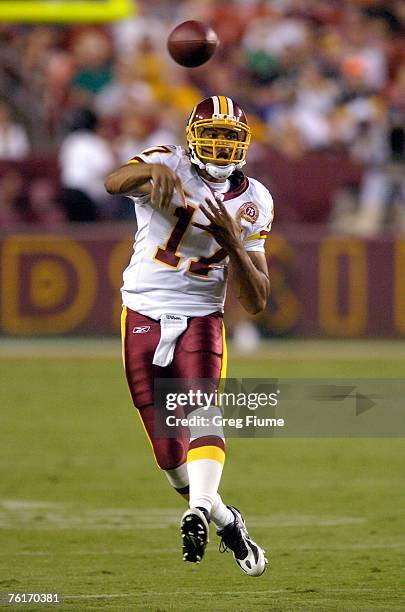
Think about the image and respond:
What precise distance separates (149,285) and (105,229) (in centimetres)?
897

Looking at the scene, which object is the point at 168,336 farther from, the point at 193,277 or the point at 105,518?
the point at 105,518

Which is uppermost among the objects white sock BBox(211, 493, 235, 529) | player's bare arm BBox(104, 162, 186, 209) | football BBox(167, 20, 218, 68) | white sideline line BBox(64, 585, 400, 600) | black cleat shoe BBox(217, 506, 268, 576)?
football BBox(167, 20, 218, 68)

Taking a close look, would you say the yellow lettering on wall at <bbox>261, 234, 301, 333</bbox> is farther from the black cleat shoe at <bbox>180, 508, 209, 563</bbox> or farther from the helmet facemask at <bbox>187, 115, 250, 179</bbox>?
the black cleat shoe at <bbox>180, 508, 209, 563</bbox>

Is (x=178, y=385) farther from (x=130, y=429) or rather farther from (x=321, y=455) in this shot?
(x=130, y=429)

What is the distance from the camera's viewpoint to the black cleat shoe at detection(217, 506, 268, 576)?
5301 millimetres

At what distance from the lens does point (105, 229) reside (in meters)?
14.4

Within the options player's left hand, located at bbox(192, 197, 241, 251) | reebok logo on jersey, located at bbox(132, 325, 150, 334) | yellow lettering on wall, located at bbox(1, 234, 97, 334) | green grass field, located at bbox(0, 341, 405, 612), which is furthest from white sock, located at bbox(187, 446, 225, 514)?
yellow lettering on wall, located at bbox(1, 234, 97, 334)

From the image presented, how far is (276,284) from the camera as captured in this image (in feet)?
47.5

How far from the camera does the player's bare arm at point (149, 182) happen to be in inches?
196

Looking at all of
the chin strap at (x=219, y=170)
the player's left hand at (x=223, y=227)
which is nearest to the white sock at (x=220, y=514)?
the player's left hand at (x=223, y=227)

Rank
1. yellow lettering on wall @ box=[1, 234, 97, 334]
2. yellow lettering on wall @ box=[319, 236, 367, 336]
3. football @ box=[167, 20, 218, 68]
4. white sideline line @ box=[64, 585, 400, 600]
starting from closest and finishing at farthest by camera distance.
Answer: white sideline line @ box=[64, 585, 400, 600] < football @ box=[167, 20, 218, 68] < yellow lettering on wall @ box=[1, 234, 97, 334] < yellow lettering on wall @ box=[319, 236, 367, 336]

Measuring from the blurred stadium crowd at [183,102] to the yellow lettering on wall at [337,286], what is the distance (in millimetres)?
526

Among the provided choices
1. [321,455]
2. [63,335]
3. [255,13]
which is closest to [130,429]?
[321,455]
